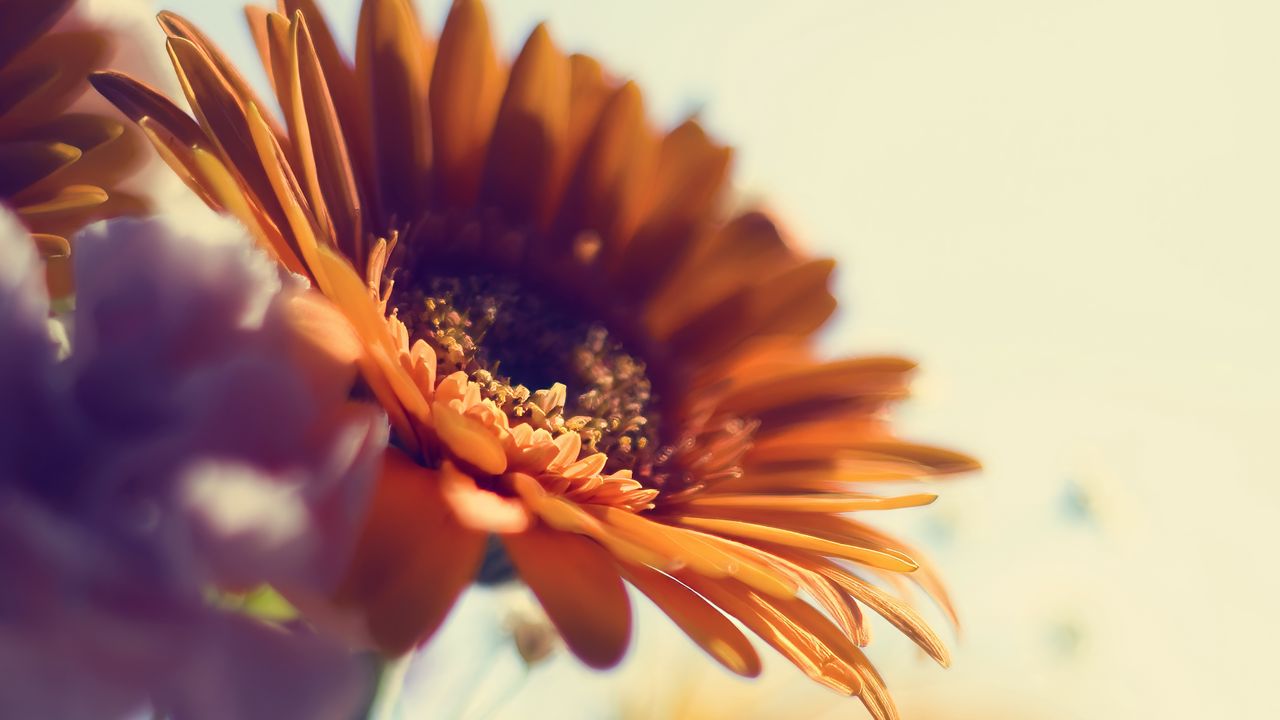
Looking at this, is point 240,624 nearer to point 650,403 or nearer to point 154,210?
point 154,210

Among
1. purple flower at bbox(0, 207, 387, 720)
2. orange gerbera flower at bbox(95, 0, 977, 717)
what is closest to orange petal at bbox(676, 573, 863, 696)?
orange gerbera flower at bbox(95, 0, 977, 717)

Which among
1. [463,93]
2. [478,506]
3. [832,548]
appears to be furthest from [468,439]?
[463,93]

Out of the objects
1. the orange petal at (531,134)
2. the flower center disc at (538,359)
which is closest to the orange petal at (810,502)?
the flower center disc at (538,359)

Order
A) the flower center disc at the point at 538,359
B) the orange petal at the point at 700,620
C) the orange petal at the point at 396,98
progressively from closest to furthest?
the orange petal at the point at 700,620 → the orange petal at the point at 396,98 → the flower center disc at the point at 538,359

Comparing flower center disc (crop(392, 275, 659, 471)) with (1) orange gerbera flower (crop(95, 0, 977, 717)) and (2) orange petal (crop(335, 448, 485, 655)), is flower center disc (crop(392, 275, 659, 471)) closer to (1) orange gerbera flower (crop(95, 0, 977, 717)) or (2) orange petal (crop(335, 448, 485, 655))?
(1) orange gerbera flower (crop(95, 0, 977, 717))

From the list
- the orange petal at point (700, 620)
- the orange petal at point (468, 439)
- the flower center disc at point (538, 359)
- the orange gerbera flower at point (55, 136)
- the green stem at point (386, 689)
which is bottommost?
the flower center disc at point (538, 359)

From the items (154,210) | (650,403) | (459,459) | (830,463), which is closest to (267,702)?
(459,459)

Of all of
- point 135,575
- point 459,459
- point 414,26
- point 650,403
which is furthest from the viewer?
point 650,403

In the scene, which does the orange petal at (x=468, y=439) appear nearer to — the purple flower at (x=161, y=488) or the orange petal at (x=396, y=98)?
the purple flower at (x=161, y=488)
